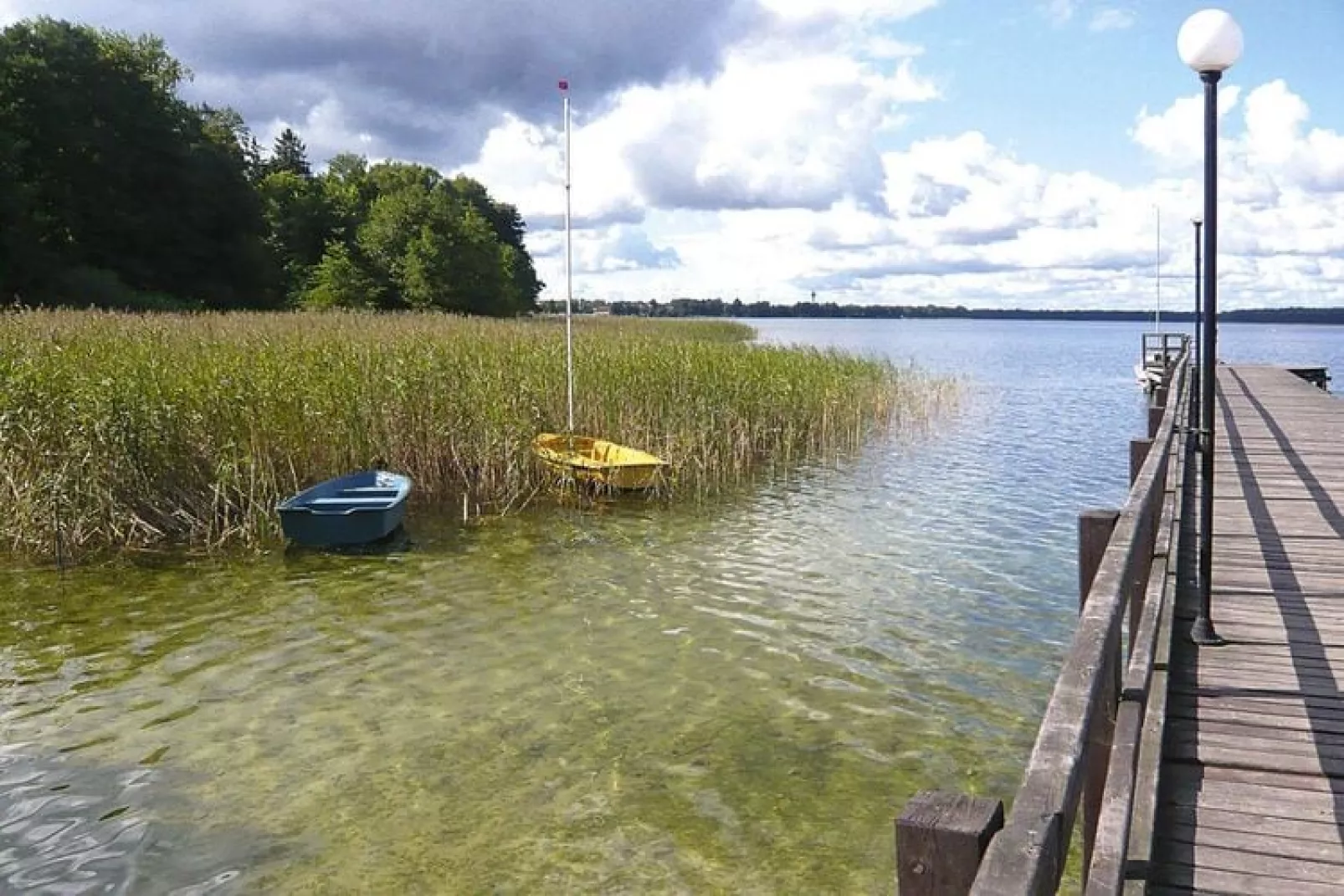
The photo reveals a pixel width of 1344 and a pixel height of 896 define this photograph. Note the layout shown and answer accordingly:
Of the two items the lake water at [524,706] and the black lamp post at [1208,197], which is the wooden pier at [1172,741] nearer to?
the black lamp post at [1208,197]

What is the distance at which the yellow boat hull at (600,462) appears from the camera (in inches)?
480

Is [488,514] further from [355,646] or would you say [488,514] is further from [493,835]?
[493,835]

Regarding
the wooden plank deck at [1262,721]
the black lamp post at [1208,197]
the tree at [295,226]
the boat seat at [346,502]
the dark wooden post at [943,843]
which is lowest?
the wooden plank deck at [1262,721]

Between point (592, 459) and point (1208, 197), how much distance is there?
8.71 m

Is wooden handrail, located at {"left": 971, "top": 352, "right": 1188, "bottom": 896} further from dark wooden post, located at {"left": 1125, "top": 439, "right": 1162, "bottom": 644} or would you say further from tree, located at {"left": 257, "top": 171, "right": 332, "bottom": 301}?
tree, located at {"left": 257, "top": 171, "right": 332, "bottom": 301}

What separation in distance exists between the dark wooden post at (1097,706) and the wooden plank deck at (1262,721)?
8.9 inches

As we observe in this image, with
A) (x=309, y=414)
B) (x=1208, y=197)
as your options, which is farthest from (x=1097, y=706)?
(x=309, y=414)

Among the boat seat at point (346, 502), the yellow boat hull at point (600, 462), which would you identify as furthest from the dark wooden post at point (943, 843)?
the yellow boat hull at point (600, 462)

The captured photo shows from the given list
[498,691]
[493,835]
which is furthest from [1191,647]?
[498,691]

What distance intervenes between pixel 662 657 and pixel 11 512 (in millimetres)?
6334

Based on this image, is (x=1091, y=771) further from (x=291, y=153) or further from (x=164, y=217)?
(x=291, y=153)

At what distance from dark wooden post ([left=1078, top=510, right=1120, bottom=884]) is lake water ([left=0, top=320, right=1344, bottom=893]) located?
1.39 meters

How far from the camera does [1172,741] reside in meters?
3.83

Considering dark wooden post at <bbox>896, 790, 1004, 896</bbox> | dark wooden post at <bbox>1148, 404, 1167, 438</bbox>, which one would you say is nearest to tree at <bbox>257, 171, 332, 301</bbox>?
dark wooden post at <bbox>1148, 404, 1167, 438</bbox>
